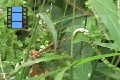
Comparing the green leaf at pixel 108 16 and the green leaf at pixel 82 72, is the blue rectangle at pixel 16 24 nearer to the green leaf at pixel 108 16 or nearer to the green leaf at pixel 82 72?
the green leaf at pixel 82 72

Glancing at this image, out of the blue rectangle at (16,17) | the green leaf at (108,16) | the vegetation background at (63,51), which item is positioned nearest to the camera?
the green leaf at (108,16)

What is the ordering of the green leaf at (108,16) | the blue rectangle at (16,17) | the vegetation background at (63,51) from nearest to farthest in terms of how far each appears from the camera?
the green leaf at (108,16), the vegetation background at (63,51), the blue rectangle at (16,17)

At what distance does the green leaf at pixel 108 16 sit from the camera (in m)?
0.58

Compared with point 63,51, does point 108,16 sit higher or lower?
higher

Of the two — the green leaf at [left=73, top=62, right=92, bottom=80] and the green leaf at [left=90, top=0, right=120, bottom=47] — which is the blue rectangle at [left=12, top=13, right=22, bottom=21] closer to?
the green leaf at [left=73, top=62, right=92, bottom=80]

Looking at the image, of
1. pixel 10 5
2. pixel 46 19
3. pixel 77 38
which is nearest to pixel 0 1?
pixel 10 5

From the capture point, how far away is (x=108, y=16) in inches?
23.0

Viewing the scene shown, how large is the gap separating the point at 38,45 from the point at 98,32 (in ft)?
1.00

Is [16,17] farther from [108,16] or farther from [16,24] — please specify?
[108,16]

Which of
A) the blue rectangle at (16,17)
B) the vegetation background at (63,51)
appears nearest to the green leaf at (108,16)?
the vegetation background at (63,51)

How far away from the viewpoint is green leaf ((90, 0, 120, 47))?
58 cm

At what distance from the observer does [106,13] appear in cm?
58
